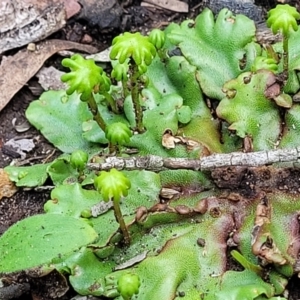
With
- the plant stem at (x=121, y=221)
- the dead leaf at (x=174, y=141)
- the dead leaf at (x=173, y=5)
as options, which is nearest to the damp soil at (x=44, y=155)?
the dead leaf at (x=173, y=5)

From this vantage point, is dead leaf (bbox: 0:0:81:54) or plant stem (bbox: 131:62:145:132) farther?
dead leaf (bbox: 0:0:81:54)

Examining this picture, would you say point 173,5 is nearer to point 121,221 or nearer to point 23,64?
point 23,64

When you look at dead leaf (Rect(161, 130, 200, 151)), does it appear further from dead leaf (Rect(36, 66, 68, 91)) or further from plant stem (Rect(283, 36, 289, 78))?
dead leaf (Rect(36, 66, 68, 91))

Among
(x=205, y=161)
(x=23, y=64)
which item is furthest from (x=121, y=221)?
(x=23, y=64)

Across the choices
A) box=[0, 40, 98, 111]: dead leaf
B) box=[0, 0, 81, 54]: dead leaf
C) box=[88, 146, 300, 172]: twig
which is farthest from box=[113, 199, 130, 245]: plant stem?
box=[0, 0, 81, 54]: dead leaf

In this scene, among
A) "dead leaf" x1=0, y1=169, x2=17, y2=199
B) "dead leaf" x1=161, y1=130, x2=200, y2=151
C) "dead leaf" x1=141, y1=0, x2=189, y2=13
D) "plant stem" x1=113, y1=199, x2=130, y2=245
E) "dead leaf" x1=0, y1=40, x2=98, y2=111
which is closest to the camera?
"plant stem" x1=113, y1=199, x2=130, y2=245

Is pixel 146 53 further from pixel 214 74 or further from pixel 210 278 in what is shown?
pixel 210 278

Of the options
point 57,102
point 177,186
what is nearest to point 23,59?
point 57,102

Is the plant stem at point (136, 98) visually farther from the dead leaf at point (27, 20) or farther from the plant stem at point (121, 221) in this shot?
the dead leaf at point (27, 20)
